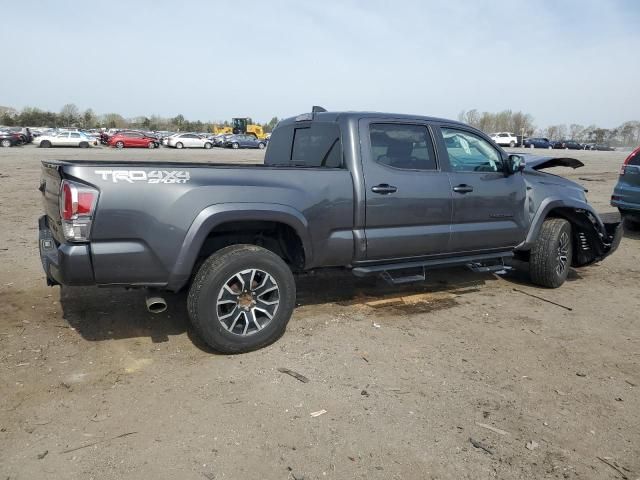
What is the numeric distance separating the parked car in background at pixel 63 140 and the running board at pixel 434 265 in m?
44.0

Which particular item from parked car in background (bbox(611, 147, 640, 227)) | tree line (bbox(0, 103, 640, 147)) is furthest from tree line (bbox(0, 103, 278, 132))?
parked car in background (bbox(611, 147, 640, 227))

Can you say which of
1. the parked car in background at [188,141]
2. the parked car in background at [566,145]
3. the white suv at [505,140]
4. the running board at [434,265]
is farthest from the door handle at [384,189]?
the parked car in background at [566,145]

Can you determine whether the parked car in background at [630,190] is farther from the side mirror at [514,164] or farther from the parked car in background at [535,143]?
the parked car in background at [535,143]

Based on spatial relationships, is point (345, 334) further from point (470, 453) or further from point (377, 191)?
point (470, 453)

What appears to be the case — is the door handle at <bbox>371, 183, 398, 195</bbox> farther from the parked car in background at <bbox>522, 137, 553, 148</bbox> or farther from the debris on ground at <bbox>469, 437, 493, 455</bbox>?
the parked car in background at <bbox>522, 137, 553, 148</bbox>

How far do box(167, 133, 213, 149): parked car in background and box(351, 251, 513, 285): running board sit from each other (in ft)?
149

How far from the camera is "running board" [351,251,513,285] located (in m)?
4.58

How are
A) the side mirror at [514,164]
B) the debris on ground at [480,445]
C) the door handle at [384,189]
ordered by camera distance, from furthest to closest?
the side mirror at [514,164]
the door handle at [384,189]
the debris on ground at [480,445]

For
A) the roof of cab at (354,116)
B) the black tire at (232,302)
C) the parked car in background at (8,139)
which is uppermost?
the roof of cab at (354,116)

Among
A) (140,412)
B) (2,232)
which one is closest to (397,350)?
(140,412)

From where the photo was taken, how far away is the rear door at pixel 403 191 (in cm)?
448

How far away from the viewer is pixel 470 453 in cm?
281

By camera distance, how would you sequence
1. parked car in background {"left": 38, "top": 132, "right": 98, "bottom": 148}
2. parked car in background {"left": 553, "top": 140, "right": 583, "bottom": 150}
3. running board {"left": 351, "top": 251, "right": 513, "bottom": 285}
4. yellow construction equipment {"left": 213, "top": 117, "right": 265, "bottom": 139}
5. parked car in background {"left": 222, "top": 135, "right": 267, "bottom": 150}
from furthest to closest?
parked car in background {"left": 553, "top": 140, "right": 583, "bottom": 150} < yellow construction equipment {"left": 213, "top": 117, "right": 265, "bottom": 139} < parked car in background {"left": 222, "top": 135, "right": 267, "bottom": 150} < parked car in background {"left": 38, "top": 132, "right": 98, "bottom": 148} < running board {"left": 351, "top": 251, "right": 513, "bottom": 285}

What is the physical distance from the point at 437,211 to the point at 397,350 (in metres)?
1.48
